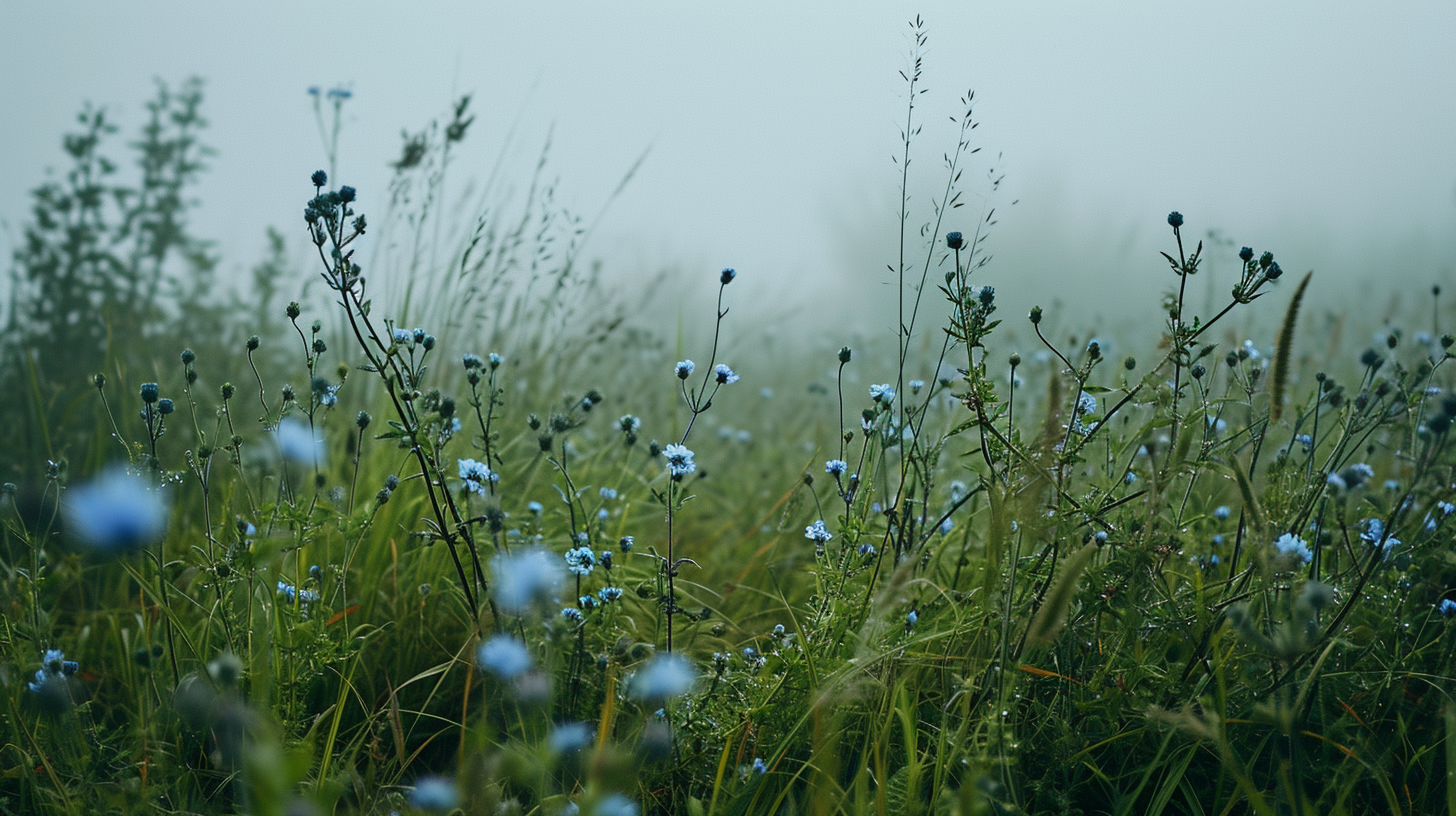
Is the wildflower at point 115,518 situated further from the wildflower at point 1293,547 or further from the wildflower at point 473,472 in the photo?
the wildflower at point 1293,547

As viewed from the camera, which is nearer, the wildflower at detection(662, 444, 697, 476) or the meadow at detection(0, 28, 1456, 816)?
the meadow at detection(0, 28, 1456, 816)

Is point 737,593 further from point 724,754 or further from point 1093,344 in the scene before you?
point 1093,344

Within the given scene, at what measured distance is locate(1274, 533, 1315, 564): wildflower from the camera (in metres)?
1.41

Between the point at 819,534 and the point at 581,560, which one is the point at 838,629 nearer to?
the point at 819,534

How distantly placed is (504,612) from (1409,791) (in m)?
1.53

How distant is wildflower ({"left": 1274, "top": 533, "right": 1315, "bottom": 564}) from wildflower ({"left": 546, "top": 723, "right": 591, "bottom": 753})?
1.11 meters

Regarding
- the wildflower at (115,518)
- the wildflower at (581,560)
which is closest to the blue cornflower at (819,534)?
the wildflower at (581,560)

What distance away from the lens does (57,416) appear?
2.99 meters

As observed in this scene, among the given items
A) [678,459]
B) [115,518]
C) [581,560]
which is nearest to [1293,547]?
[678,459]

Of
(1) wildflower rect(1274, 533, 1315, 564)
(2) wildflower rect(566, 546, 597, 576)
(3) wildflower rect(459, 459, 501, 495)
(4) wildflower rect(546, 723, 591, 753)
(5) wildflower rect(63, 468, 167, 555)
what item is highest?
(3) wildflower rect(459, 459, 501, 495)

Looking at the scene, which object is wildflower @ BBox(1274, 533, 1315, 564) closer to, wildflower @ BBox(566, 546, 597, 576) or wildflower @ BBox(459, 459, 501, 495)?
wildflower @ BBox(566, 546, 597, 576)

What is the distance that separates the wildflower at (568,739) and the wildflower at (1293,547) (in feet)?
3.65

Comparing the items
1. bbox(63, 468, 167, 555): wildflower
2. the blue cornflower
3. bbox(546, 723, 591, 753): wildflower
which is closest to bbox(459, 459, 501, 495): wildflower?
bbox(546, 723, 591, 753): wildflower

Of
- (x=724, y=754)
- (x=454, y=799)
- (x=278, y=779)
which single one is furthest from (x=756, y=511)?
(x=278, y=779)
